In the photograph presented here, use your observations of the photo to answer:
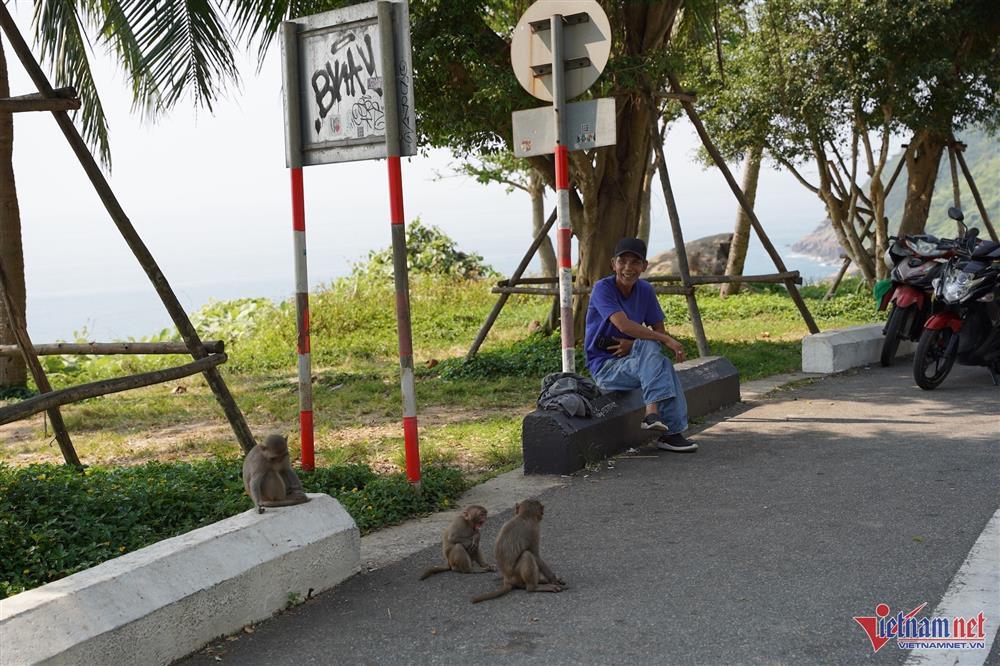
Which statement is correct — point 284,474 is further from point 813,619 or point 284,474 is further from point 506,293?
point 506,293

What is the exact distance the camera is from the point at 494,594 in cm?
435

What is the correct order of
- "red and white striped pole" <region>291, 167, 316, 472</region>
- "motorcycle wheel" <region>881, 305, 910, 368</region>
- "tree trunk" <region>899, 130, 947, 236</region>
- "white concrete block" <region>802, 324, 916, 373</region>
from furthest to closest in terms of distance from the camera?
1. "tree trunk" <region>899, 130, 947, 236</region>
2. "white concrete block" <region>802, 324, 916, 373</region>
3. "motorcycle wheel" <region>881, 305, 910, 368</region>
4. "red and white striped pole" <region>291, 167, 316, 472</region>

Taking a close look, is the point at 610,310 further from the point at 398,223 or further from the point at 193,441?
the point at 193,441

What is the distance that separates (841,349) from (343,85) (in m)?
6.51

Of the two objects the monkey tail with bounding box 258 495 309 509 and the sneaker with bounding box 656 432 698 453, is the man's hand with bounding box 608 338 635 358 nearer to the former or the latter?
the sneaker with bounding box 656 432 698 453

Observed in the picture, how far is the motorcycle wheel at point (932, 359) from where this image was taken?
9.09 metres

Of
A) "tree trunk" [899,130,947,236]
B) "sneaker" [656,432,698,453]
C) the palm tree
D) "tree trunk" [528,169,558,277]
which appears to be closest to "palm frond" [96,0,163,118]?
the palm tree

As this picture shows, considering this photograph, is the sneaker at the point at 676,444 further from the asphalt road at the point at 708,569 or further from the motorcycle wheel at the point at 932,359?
the motorcycle wheel at the point at 932,359

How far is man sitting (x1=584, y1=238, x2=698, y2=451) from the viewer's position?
7031mm

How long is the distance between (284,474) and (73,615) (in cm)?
129

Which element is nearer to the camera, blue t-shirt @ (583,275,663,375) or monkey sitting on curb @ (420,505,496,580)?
monkey sitting on curb @ (420,505,496,580)

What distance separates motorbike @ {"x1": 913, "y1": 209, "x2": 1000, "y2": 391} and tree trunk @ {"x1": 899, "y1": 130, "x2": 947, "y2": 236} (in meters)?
8.66

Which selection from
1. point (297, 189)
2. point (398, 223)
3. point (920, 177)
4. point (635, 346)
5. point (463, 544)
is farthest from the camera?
point (920, 177)

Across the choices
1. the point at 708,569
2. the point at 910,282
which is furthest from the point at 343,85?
the point at 910,282
